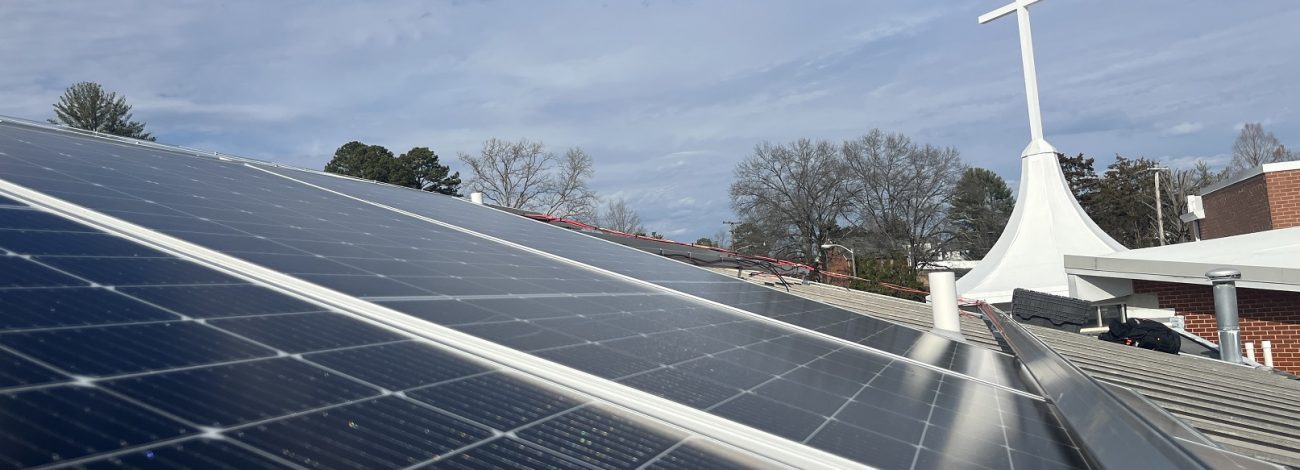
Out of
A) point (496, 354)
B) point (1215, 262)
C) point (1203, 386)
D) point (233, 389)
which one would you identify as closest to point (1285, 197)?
point (1215, 262)

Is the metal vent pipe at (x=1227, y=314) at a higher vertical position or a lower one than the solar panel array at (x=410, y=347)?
lower

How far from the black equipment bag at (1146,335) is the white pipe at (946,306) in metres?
7.53

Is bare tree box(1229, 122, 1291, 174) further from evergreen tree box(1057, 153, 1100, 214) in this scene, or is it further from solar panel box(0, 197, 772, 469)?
solar panel box(0, 197, 772, 469)

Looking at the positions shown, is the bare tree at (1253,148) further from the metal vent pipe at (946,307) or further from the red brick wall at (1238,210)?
the metal vent pipe at (946,307)

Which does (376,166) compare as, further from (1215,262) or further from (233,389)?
(233,389)

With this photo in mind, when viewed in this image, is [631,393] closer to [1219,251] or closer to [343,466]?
[343,466]

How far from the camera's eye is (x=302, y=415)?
2.70 metres

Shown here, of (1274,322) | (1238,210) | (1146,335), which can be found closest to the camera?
(1146,335)

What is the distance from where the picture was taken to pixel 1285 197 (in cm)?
3064

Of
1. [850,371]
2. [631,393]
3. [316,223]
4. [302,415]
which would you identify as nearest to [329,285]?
[631,393]

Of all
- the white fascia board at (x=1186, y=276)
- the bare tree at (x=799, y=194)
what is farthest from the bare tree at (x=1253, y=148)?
the white fascia board at (x=1186, y=276)

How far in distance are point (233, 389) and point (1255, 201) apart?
39.2 m

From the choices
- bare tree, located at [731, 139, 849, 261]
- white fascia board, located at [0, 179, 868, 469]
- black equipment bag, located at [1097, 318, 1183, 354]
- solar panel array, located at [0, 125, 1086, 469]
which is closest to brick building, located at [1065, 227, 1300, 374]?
black equipment bag, located at [1097, 318, 1183, 354]

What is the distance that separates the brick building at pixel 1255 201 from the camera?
30.6m
